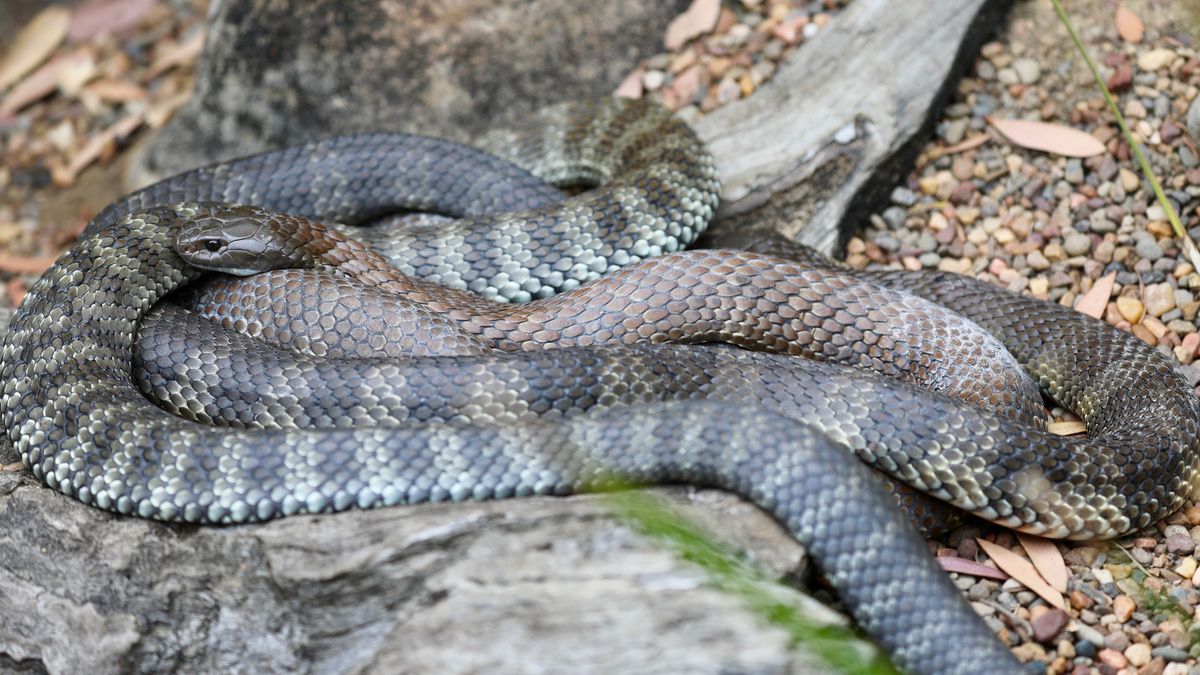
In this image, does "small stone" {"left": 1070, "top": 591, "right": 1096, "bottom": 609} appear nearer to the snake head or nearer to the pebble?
the pebble

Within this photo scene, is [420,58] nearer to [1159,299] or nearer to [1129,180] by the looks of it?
[1129,180]

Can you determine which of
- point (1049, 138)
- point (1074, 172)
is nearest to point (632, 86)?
point (1049, 138)

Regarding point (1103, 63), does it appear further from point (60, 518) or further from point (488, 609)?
point (60, 518)

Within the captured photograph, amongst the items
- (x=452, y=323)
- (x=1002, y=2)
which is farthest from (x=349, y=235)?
(x=1002, y=2)

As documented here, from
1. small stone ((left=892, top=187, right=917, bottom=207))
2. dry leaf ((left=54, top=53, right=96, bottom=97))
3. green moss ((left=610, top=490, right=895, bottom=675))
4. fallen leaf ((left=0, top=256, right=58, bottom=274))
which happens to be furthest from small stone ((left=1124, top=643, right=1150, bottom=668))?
dry leaf ((left=54, top=53, right=96, bottom=97))

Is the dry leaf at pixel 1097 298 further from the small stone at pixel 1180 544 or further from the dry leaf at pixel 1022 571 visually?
the dry leaf at pixel 1022 571
